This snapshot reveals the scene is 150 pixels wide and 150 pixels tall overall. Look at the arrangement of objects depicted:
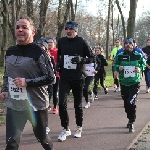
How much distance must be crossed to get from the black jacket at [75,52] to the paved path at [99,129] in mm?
1209

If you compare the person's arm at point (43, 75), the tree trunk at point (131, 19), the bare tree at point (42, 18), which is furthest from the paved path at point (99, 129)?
the bare tree at point (42, 18)

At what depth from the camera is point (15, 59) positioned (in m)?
4.11

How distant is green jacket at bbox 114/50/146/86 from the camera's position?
23.7 ft

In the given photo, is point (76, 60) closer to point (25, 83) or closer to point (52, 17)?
point (25, 83)

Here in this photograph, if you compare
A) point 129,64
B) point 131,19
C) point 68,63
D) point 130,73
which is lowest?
point 130,73

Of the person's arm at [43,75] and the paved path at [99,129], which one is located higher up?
the person's arm at [43,75]

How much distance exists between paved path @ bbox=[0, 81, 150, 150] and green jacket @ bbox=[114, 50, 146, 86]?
1.04m

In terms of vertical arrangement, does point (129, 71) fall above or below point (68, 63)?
below

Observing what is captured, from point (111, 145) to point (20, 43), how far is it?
112 inches

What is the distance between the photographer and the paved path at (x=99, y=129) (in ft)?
19.7

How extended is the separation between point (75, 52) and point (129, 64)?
5.18ft

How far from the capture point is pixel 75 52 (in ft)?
20.6

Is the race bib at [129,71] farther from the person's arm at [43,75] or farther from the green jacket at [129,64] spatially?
the person's arm at [43,75]

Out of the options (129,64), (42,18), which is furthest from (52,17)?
(129,64)
